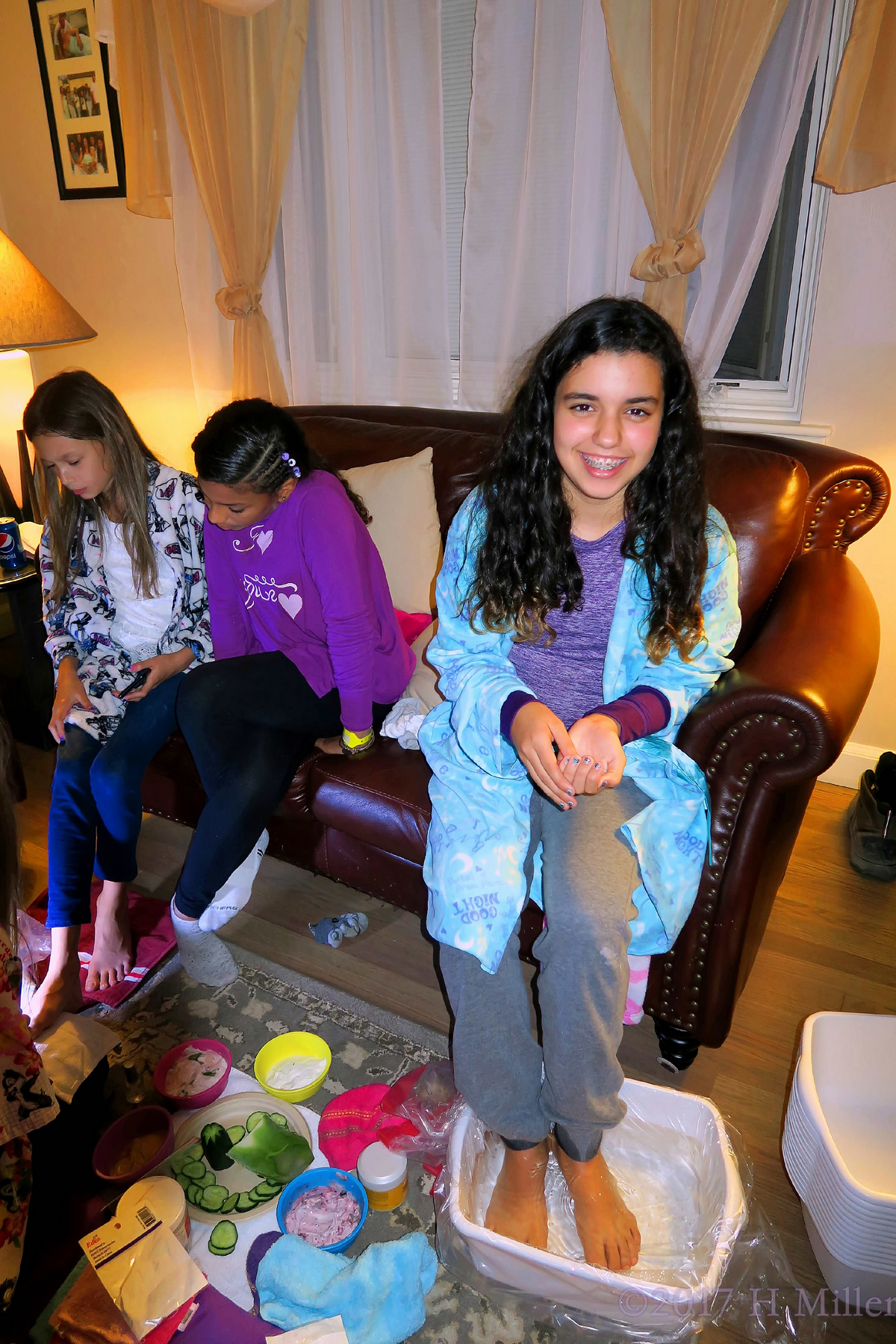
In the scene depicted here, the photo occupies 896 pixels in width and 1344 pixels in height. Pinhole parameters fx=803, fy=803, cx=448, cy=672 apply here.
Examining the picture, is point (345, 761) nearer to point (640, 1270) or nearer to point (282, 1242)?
point (282, 1242)

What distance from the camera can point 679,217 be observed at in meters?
1.83

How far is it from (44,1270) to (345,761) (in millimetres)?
840

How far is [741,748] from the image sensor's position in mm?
1168

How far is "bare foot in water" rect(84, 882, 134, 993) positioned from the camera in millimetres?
1553

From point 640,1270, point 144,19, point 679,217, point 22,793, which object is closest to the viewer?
point 640,1270

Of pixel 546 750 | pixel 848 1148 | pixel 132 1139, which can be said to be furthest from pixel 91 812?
pixel 848 1148

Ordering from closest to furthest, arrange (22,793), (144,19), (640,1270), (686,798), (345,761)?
(640,1270) < (686,798) < (345,761) < (22,793) < (144,19)

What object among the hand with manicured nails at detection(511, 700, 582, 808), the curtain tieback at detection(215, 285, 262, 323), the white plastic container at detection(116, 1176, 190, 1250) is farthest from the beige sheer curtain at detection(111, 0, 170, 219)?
the white plastic container at detection(116, 1176, 190, 1250)

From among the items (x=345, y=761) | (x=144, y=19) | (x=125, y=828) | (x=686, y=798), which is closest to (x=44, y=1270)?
(x=125, y=828)

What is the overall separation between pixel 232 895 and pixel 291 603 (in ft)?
1.86

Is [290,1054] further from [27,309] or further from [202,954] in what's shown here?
[27,309]

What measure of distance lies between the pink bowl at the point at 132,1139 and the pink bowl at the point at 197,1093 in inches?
1.7

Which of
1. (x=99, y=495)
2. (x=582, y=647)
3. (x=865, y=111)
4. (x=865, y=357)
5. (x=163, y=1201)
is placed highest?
(x=865, y=111)

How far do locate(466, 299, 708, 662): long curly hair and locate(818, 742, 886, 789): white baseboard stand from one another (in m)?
1.20
